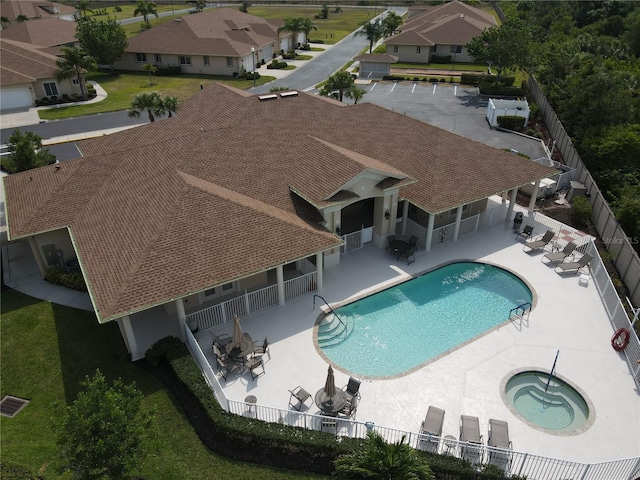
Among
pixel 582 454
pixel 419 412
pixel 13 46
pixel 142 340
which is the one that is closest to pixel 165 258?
pixel 142 340

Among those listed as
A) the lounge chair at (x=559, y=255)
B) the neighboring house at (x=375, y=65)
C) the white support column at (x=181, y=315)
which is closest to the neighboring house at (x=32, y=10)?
the neighboring house at (x=375, y=65)

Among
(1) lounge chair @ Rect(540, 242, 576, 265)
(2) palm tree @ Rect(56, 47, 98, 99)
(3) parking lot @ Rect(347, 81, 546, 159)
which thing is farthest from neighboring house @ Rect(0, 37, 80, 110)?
(1) lounge chair @ Rect(540, 242, 576, 265)

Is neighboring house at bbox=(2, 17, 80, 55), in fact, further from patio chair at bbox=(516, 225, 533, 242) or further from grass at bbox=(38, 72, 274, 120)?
patio chair at bbox=(516, 225, 533, 242)

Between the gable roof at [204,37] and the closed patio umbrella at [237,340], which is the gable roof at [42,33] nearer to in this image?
the gable roof at [204,37]

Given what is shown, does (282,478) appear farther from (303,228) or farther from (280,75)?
(280,75)

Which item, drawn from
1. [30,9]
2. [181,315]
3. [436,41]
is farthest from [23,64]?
[30,9]

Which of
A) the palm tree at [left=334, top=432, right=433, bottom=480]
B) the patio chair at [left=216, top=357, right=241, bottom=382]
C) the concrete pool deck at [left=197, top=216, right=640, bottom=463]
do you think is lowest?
the concrete pool deck at [left=197, top=216, right=640, bottom=463]
